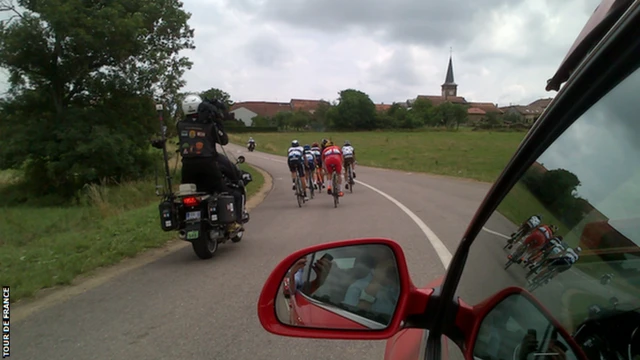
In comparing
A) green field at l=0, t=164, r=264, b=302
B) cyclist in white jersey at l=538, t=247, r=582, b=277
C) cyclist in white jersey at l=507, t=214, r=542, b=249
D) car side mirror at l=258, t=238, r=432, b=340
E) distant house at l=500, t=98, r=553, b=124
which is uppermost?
distant house at l=500, t=98, r=553, b=124

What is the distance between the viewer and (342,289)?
171 cm

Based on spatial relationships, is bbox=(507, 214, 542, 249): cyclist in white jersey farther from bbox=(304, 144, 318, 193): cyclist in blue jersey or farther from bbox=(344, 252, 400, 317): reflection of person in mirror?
bbox=(304, 144, 318, 193): cyclist in blue jersey

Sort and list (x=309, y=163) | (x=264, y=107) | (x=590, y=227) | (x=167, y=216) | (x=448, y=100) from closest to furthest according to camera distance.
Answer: (x=590, y=227)
(x=167, y=216)
(x=309, y=163)
(x=448, y=100)
(x=264, y=107)

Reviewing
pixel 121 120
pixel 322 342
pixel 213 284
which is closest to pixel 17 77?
pixel 121 120

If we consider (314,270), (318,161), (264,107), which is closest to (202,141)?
(314,270)

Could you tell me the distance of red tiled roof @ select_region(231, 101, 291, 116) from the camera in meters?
138

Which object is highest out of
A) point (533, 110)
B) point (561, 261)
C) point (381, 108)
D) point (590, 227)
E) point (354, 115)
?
point (381, 108)

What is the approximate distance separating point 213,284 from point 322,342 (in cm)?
217

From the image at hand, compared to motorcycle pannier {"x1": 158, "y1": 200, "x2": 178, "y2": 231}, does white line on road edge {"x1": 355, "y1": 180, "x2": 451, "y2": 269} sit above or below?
below

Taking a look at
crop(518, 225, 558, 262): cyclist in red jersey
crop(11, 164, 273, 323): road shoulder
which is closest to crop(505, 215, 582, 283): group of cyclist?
crop(518, 225, 558, 262): cyclist in red jersey

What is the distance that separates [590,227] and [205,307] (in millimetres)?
4287

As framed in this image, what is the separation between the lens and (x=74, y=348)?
4012mm

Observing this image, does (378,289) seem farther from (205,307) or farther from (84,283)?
(84,283)

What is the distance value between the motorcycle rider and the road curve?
118cm
